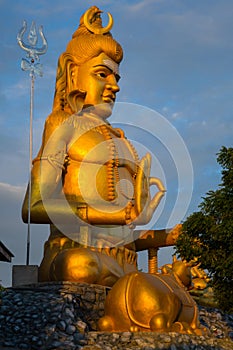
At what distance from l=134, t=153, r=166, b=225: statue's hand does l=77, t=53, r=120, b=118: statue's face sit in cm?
156

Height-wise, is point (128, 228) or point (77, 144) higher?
point (77, 144)

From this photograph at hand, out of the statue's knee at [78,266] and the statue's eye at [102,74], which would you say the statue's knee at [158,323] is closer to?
the statue's knee at [78,266]

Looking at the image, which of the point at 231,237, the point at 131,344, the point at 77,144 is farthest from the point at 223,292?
the point at 77,144

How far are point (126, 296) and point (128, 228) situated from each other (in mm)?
2612

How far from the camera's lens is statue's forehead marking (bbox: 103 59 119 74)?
1070cm

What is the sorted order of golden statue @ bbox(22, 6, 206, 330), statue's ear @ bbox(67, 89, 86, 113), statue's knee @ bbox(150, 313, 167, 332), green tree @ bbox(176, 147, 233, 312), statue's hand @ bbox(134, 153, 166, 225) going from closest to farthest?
statue's knee @ bbox(150, 313, 167, 332), green tree @ bbox(176, 147, 233, 312), golden statue @ bbox(22, 6, 206, 330), statue's hand @ bbox(134, 153, 166, 225), statue's ear @ bbox(67, 89, 86, 113)

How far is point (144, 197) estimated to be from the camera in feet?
31.9

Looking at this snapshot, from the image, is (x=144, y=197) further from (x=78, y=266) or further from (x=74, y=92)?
(x=74, y=92)

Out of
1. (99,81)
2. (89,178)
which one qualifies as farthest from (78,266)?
(99,81)

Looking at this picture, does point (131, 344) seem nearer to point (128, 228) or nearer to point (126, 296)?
point (126, 296)

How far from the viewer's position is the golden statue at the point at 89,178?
29.5ft

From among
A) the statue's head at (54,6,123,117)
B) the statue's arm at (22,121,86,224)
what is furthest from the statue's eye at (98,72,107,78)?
the statue's arm at (22,121,86,224)

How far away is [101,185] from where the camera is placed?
1001 cm

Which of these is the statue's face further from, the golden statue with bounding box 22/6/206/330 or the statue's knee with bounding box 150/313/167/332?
the statue's knee with bounding box 150/313/167/332
